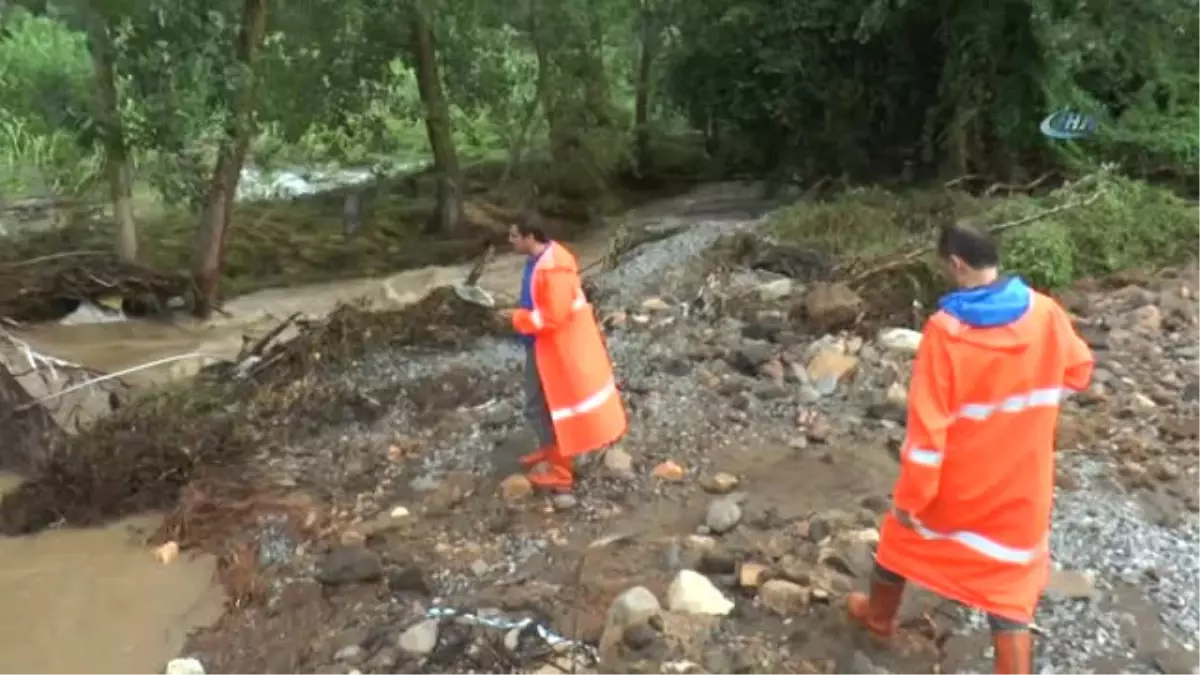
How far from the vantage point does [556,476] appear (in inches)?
271

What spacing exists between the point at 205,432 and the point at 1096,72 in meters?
11.6

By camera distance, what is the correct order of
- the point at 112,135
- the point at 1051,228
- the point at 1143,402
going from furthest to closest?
the point at 112,135
the point at 1051,228
the point at 1143,402

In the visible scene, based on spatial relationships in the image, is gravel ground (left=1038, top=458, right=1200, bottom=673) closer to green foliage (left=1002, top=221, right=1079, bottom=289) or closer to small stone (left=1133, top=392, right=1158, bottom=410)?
small stone (left=1133, top=392, right=1158, bottom=410)

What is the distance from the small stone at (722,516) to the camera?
20.4 feet

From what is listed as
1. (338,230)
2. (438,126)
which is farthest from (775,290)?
(338,230)

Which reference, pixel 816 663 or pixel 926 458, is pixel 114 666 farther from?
pixel 926 458

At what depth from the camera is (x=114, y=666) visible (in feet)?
19.7

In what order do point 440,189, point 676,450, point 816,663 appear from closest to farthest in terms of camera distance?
point 816,663 → point 676,450 → point 440,189

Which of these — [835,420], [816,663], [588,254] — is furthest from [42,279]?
[816,663]

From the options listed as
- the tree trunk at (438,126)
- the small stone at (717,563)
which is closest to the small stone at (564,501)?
the small stone at (717,563)

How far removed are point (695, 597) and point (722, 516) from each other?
99 cm

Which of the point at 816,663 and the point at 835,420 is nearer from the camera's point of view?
the point at 816,663

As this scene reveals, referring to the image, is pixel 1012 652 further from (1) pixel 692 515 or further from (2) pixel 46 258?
(2) pixel 46 258

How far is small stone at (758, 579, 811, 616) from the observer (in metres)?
5.30
